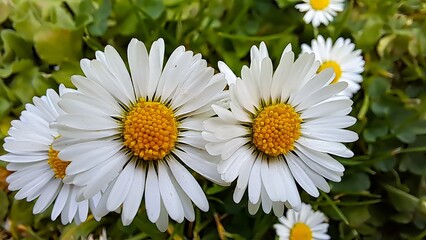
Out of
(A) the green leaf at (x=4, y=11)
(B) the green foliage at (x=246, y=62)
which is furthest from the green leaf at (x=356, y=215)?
(A) the green leaf at (x=4, y=11)

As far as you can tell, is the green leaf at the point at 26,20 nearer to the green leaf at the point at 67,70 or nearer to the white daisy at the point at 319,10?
the green leaf at the point at 67,70

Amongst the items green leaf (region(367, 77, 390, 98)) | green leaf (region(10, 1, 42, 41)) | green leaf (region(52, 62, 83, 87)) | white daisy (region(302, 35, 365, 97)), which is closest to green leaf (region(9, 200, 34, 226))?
green leaf (region(52, 62, 83, 87))

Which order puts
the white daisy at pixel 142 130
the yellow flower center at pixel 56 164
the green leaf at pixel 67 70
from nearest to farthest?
the white daisy at pixel 142 130, the yellow flower center at pixel 56 164, the green leaf at pixel 67 70

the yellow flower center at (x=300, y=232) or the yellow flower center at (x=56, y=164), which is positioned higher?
the yellow flower center at (x=56, y=164)

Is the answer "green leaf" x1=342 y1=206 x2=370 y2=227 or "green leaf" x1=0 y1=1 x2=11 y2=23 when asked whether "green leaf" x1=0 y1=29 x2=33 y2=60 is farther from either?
"green leaf" x1=342 y1=206 x2=370 y2=227

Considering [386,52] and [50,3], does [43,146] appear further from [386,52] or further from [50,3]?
[386,52]

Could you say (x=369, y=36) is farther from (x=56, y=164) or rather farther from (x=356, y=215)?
(x=56, y=164)

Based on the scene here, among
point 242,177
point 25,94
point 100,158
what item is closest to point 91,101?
point 100,158
